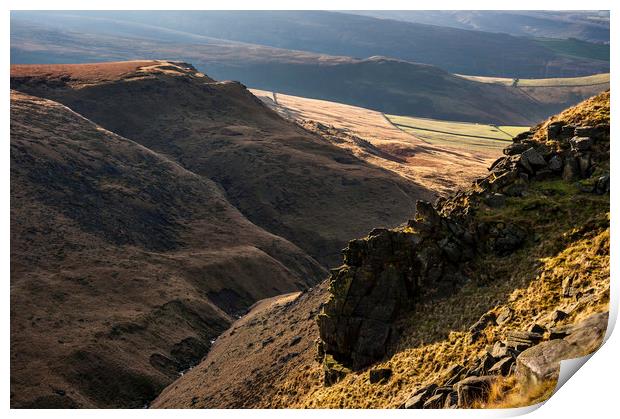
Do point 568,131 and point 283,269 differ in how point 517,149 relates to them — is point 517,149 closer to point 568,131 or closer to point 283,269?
point 568,131

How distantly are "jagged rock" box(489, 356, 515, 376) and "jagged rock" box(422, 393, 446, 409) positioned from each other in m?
1.93

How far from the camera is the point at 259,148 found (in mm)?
126938

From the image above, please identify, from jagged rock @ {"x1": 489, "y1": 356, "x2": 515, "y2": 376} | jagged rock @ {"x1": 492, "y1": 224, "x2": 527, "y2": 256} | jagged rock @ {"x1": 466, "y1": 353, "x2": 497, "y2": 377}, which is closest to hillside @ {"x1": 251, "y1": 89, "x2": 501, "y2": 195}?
jagged rock @ {"x1": 492, "y1": 224, "x2": 527, "y2": 256}

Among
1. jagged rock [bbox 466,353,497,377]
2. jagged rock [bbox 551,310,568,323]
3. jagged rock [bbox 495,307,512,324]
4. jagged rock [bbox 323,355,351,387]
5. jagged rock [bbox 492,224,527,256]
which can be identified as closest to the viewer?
jagged rock [bbox 466,353,497,377]

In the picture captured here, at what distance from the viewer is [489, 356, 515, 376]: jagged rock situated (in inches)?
976

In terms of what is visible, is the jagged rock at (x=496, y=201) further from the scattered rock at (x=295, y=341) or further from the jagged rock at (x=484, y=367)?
the scattered rock at (x=295, y=341)

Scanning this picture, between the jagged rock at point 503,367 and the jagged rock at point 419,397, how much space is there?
2778 millimetres

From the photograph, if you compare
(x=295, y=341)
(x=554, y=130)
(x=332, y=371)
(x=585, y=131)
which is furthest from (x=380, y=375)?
(x=554, y=130)

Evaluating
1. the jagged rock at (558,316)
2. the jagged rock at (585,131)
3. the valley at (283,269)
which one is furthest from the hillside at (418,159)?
the jagged rock at (558,316)

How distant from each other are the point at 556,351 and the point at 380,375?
9.05m

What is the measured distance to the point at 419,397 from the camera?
2659cm

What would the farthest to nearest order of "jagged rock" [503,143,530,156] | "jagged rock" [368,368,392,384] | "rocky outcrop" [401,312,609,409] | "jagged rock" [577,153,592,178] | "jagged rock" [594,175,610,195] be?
1. "jagged rock" [503,143,530,156]
2. "jagged rock" [577,153,592,178]
3. "jagged rock" [594,175,610,195]
4. "jagged rock" [368,368,392,384]
5. "rocky outcrop" [401,312,609,409]

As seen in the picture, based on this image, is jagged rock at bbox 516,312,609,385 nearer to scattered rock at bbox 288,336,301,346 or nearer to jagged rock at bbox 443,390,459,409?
jagged rock at bbox 443,390,459,409

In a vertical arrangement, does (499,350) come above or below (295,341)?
above
